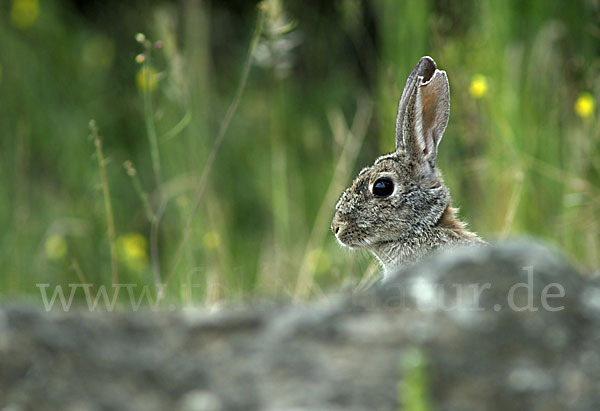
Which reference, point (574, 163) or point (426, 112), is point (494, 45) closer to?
point (574, 163)

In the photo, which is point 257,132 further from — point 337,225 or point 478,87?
point 337,225

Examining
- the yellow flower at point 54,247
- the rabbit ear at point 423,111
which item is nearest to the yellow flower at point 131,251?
the yellow flower at point 54,247

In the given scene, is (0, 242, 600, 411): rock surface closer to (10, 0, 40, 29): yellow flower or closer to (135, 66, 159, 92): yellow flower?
(135, 66, 159, 92): yellow flower

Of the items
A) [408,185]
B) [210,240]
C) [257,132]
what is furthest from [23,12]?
[408,185]

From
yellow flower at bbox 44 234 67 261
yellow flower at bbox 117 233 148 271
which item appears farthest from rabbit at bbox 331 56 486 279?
yellow flower at bbox 44 234 67 261

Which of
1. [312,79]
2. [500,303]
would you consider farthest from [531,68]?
[500,303]

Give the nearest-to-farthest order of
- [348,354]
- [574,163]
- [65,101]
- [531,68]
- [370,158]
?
[348,354] < [574,163] < [531,68] < [65,101] < [370,158]
